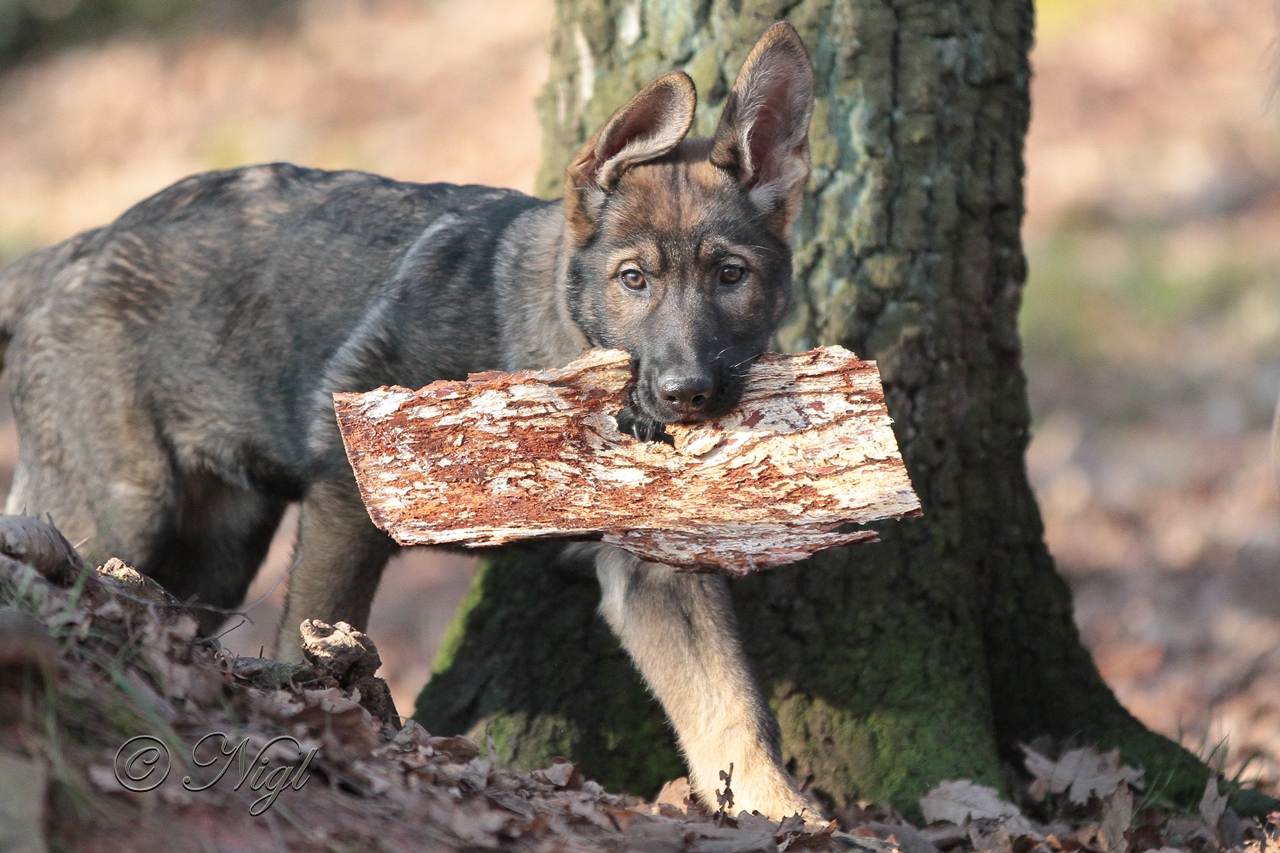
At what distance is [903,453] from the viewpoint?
433 centimetres

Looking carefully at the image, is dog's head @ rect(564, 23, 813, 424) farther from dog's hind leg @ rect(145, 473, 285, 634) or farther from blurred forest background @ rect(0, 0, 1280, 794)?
dog's hind leg @ rect(145, 473, 285, 634)

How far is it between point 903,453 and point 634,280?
1.21 meters

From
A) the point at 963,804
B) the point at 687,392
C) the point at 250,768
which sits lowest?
the point at 963,804

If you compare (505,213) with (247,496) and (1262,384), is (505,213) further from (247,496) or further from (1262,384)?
(1262,384)

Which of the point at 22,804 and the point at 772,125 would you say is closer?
the point at 22,804

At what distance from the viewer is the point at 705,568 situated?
312 centimetres

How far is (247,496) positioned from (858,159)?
2778 mm

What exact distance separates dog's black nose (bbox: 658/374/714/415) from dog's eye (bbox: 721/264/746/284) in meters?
0.53

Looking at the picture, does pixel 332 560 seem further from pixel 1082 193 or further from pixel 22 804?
pixel 1082 193

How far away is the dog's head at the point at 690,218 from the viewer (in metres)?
3.74

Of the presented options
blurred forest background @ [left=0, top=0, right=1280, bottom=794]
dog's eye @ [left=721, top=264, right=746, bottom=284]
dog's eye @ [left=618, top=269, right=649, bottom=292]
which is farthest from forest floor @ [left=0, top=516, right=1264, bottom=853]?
blurred forest background @ [left=0, top=0, right=1280, bottom=794]

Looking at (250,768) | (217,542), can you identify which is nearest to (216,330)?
(217,542)

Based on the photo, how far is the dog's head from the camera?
147 inches

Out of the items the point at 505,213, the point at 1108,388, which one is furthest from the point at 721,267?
the point at 1108,388
